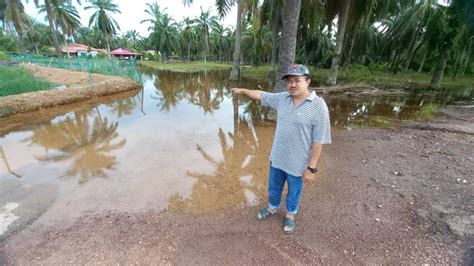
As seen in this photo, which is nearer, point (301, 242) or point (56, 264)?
point (56, 264)

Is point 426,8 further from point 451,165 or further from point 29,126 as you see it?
point 29,126

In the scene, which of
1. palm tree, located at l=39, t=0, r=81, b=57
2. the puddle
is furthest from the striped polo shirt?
palm tree, located at l=39, t=0, r=81, b=57

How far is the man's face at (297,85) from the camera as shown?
1.99m

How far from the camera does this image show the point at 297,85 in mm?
2006

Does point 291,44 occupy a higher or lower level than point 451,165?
higher

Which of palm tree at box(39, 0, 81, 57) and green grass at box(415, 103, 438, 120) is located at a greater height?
palm tree at box(39, 0, 81, 57)

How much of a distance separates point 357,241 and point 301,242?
1.99ft

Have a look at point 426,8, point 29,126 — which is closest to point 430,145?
point 29,126

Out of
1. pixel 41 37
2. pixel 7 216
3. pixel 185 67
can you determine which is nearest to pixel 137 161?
pixel 7 216

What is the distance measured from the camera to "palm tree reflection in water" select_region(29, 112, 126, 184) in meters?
4.01

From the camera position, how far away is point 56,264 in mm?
2066

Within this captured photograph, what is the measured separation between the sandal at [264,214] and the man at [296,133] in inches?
9.0

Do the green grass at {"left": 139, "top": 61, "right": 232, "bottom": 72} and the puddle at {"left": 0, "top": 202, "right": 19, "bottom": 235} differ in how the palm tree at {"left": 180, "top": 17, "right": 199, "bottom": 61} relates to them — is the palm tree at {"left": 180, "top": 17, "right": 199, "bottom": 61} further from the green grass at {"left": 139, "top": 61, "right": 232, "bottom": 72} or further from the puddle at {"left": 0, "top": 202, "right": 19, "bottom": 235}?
the puddle at {"left": 0, "top": 202, "right": 19, "bottom": 235}

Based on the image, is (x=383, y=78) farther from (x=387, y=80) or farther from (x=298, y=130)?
(x=298, y=130)
